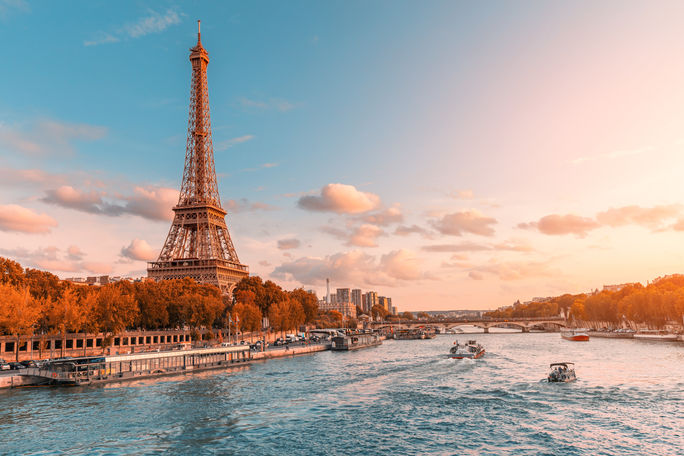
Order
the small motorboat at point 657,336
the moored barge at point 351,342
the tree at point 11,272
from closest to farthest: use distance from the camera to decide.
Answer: the tree at point 11,272 → the small motorboat at point 657,336 → the moored barge at point 351,342

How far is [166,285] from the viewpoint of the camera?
354 feet

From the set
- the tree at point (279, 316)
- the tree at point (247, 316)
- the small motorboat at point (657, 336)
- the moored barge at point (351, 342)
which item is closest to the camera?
the tree at point (247, 316)

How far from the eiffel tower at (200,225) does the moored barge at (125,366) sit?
192 feet

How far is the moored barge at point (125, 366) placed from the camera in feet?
188

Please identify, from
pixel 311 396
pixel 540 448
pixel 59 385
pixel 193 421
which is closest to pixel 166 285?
pixel 59 385

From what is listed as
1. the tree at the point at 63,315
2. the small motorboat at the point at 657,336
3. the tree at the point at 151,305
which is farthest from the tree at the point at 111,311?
the small motorboat at the point at 657,336

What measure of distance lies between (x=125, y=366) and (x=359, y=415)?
114ft

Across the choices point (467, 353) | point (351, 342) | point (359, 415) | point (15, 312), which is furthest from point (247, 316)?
point (359, 415)

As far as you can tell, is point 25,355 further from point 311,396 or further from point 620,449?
point 620,449

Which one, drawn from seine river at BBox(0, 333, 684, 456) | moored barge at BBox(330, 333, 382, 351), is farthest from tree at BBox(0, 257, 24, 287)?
moored barge at BBox(330, 333, 382, 351)

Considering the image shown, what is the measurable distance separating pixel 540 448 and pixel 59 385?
166 feet

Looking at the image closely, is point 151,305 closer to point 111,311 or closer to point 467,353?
point 111,311

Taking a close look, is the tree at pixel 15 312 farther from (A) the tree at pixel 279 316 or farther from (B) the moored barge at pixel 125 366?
(A) the tree at pixel 279 316

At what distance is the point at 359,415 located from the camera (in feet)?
136
